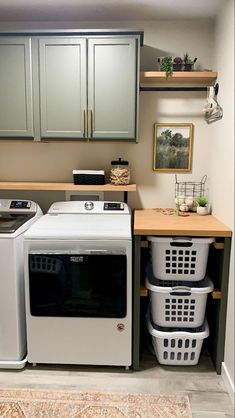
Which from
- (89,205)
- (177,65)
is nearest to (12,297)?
(89,205)

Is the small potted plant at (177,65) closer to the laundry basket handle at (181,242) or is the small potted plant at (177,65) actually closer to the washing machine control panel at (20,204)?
the laundry basket handle at (181,242)

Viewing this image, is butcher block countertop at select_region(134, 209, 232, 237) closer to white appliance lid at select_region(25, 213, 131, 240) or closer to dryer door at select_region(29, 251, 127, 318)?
white appliance lid at select_region(25, 213, 131, 240)

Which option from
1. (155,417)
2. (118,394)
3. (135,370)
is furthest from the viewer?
(135,370)

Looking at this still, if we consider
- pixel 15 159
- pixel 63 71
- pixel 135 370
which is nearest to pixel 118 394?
pixel 135 370

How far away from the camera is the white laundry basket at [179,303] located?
90.3 inches

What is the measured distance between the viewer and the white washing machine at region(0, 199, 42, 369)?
2223 millimetres

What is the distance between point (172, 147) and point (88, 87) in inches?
32.5

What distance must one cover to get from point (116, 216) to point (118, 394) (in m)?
1.17

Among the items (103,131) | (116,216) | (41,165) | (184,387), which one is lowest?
(184,387)

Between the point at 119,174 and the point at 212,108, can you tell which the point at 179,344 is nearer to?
the point at 119,174

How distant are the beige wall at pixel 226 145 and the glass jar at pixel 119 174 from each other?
674mm

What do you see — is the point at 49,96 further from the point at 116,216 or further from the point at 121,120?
the point at 116,216

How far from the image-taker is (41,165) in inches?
116

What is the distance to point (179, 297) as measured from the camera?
2311 millimetres
